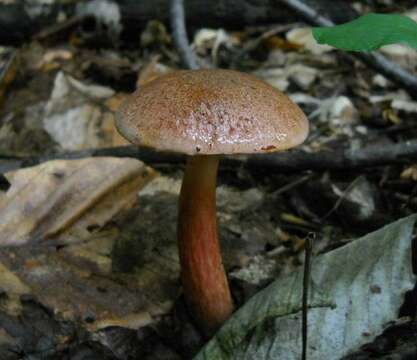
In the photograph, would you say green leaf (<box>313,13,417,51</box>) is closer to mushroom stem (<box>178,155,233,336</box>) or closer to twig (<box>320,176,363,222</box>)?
mushroom stem (<box>178,155,233,336</box>)

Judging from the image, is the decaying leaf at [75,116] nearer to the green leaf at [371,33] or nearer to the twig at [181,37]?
the twig at [181,37]

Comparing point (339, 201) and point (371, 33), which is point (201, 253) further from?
point (371, 33)

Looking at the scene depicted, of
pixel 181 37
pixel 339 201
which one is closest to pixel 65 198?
pixel 339 201

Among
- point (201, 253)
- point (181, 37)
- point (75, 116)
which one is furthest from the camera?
point (181, 37)

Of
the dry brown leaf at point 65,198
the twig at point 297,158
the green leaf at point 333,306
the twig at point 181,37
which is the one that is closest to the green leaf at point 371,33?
the green leaf at point 333,306

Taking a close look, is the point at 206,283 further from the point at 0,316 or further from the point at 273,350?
the point at 0,316

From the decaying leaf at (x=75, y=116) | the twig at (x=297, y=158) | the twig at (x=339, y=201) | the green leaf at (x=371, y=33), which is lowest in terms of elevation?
the twig at (x=339, y=201)

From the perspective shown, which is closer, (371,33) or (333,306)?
(371,33)
